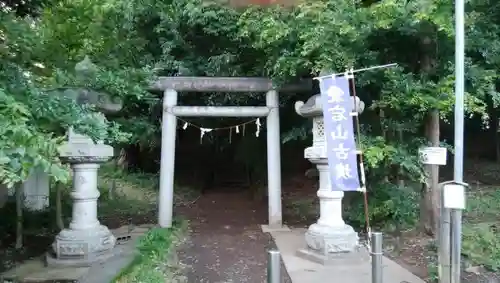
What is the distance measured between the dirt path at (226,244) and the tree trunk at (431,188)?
9.14 ft

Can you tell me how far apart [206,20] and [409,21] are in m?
5.15

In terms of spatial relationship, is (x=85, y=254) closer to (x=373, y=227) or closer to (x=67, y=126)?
(x=67, y=126)

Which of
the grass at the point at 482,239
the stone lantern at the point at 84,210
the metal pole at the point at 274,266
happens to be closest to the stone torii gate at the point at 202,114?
the stone lantern at the point at 84,210

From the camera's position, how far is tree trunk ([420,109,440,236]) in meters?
7.33

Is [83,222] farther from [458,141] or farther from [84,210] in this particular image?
[458,141]

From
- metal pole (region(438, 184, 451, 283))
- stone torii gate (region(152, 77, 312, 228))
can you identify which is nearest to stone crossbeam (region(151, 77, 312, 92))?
stone torii gate (region(152, 77, 312, 228))

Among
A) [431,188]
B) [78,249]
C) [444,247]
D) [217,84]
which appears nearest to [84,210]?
[78,249]

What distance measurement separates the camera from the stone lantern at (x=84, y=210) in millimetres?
6512

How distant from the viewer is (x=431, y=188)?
7.45 meters

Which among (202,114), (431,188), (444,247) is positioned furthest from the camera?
(202,114)

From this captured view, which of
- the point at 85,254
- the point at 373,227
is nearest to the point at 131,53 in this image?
the point at 85,254

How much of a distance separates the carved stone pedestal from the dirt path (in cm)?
138

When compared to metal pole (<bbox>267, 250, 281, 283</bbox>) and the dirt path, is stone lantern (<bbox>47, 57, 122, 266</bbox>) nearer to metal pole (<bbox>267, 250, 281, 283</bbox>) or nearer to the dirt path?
the dirt path

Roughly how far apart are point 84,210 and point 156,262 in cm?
157
